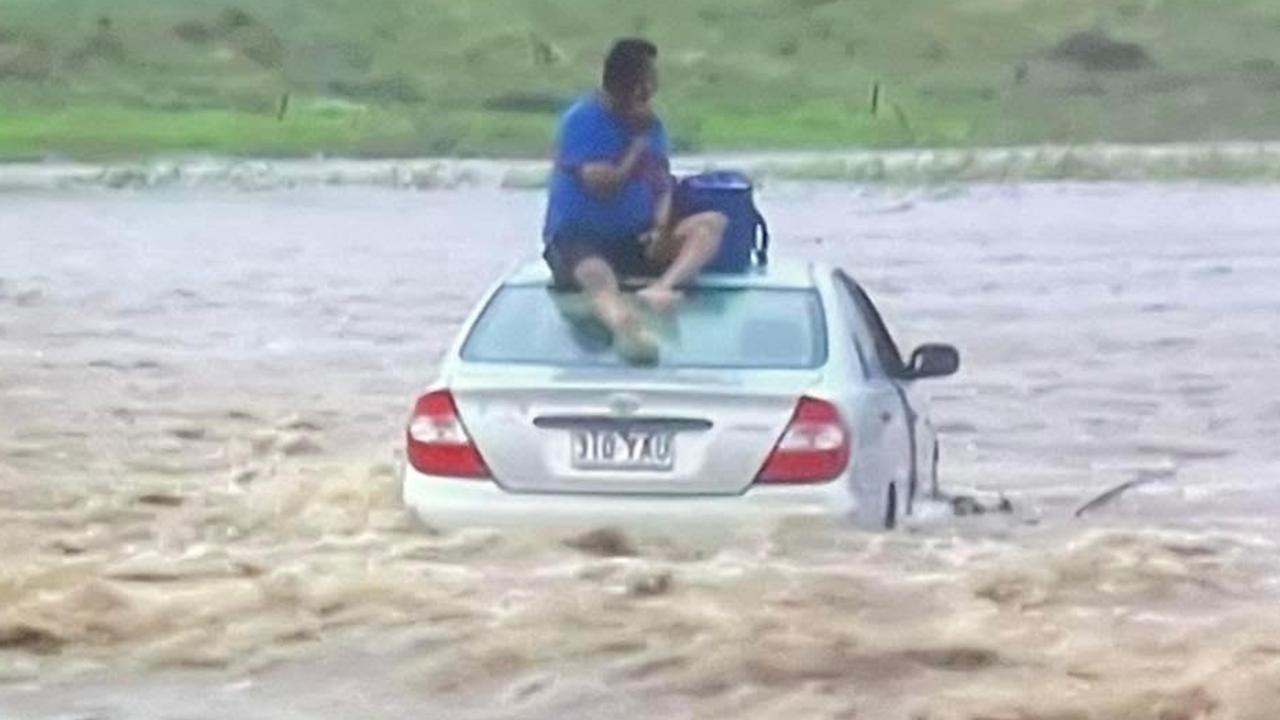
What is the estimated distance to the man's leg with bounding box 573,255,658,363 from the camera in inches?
547

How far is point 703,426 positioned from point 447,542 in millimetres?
982

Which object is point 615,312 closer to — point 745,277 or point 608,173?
point 745,277

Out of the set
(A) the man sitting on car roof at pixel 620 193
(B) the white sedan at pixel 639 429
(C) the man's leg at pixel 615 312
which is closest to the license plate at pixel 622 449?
(B) the white sedan at pixel 639 429

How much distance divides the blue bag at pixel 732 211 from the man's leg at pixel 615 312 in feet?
2.11

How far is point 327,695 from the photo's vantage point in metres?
12.2

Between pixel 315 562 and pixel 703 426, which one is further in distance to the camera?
pixel 315 562

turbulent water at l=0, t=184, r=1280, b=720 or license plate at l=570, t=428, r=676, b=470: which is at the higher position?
license plate at l=570, t=428, r=676, b=470

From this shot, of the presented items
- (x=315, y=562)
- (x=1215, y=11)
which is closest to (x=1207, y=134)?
(x=1215, y=11)

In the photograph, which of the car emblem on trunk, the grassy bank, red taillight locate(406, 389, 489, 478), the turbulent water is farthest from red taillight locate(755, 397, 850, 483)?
the grassy bank

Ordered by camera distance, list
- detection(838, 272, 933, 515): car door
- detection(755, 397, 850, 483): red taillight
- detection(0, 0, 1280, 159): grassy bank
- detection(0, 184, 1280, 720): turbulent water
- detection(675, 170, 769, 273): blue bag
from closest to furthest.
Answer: detection(0, 184, 1280, 720): turbulent water < detection(755, 397, 850, 483): red taillight < detection(838, 272, 933, 515): car door < detection(675, 170, 769, 273): blue bag < detection(0, 0, 1280, 159): grassy bank

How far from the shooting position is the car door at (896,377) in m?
15.1

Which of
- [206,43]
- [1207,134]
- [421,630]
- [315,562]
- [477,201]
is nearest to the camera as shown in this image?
[421,630]

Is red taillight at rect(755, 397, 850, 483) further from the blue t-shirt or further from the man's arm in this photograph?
the man's arm

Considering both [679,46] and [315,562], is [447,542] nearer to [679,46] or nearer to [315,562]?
[315,562]
